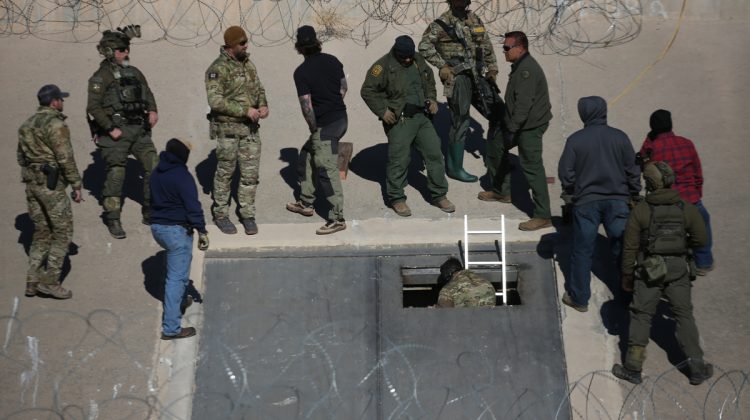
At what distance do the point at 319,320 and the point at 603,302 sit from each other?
7.93ft

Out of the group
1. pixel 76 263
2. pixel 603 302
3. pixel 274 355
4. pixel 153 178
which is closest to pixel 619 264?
pixel 603 302

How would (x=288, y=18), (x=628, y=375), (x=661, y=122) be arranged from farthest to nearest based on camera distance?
1. (x=288, y=18)
2. (x=661, y=122)
3. (x=628, y=375)

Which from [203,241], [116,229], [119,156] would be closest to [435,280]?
[203,241]

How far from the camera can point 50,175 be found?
9.73 m

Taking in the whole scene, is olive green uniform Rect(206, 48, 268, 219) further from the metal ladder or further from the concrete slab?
the metal ladder

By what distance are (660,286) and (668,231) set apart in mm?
447

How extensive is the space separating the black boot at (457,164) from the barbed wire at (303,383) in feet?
7.79

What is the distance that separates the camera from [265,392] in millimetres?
9250

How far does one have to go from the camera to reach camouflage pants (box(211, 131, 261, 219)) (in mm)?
10352

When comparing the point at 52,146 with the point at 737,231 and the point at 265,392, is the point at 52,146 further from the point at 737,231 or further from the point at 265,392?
the point at 737,231

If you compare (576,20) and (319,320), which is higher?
(576,20)

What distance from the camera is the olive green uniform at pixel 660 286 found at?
28.9ft

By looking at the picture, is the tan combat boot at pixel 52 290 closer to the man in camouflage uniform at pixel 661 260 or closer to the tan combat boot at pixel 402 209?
the tan combat boot at pixel 402 209

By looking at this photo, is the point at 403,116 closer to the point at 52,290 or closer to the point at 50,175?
the point at 50,175
